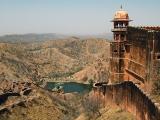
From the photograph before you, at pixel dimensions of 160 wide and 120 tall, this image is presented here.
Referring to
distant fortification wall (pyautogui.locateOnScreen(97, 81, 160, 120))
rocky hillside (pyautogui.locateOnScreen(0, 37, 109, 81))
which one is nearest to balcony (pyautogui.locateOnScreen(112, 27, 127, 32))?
distant fortification wall (pyautogui.locateOnScreen(97, 81, 160, 120))

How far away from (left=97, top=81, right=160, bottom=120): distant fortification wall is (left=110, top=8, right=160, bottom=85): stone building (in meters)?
2.27

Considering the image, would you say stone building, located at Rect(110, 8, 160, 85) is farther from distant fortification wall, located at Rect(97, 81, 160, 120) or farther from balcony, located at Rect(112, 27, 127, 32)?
distant fortification wall, located at Rect(97, 81, 160, 120)

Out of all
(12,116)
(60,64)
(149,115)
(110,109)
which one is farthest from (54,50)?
(149,115)

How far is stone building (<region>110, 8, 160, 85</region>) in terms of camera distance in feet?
105

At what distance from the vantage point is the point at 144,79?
111ft

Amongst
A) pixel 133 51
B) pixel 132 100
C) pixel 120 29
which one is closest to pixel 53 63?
pixel 120 29

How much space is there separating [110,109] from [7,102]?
961 inches

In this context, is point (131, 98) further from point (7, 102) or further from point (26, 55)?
point (26, 55)

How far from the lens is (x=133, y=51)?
128 feet

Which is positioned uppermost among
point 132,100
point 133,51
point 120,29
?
point 120,29

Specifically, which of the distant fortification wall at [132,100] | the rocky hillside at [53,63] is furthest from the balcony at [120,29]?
the rocky hillside at [53,63]

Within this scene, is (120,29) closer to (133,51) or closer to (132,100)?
(133,51)

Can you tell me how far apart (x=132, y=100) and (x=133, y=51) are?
1112 centimetres

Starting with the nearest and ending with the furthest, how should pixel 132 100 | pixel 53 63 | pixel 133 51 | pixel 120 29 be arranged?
pixel 132 100 < pixel 133 51 < pixel 120 29 < pixel 53 63
